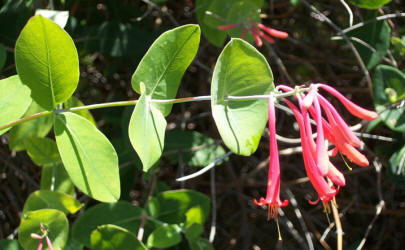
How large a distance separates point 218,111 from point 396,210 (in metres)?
0.80

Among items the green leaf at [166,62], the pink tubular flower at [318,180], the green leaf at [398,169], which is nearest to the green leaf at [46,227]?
the green leaf at [166,62]

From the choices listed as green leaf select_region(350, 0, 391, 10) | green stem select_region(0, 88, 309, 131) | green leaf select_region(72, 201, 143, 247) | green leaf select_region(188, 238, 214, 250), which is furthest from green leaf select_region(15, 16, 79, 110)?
green leaf select_region(350, 0, 391, 10)

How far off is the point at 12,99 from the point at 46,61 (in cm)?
14

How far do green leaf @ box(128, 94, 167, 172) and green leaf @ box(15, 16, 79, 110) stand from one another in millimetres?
116

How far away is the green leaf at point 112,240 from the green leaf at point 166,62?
0.24 m

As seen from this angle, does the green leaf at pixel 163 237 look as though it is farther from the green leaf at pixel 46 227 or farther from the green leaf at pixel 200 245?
the green leaf at pixel 46 227

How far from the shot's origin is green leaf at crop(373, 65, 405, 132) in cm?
100

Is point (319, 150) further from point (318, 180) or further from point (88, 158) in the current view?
point (88, 158)

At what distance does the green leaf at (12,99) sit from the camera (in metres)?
0.76

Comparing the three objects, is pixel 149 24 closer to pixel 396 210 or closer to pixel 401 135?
pixel 401 135

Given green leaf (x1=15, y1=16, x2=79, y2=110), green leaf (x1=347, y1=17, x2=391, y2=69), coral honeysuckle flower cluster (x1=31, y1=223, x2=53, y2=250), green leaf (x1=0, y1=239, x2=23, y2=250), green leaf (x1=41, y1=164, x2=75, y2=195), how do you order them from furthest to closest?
green leaf (x1=347, y1=17, x2=391, y2=69)
green leaf (x1=41, y1=164, x2=75, y2=195)
green leaf (x1=0, y1=239, x2=23, y2=250)
coral honeysuckle flower cluster (x1=31, y1=223, x2=53, y2=250)
green leaf (x1=15, y1=16, x2=79, y2=110)

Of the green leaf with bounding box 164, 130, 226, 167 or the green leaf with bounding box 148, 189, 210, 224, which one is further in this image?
the green leaf with bounding box 164, 130, 226, 167

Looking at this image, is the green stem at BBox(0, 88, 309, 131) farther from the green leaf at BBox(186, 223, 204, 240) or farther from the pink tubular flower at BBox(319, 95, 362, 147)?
the green leaf at BBox(186, 223, 204, 240)

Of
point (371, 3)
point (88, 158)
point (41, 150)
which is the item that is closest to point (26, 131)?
point (41, 150)
